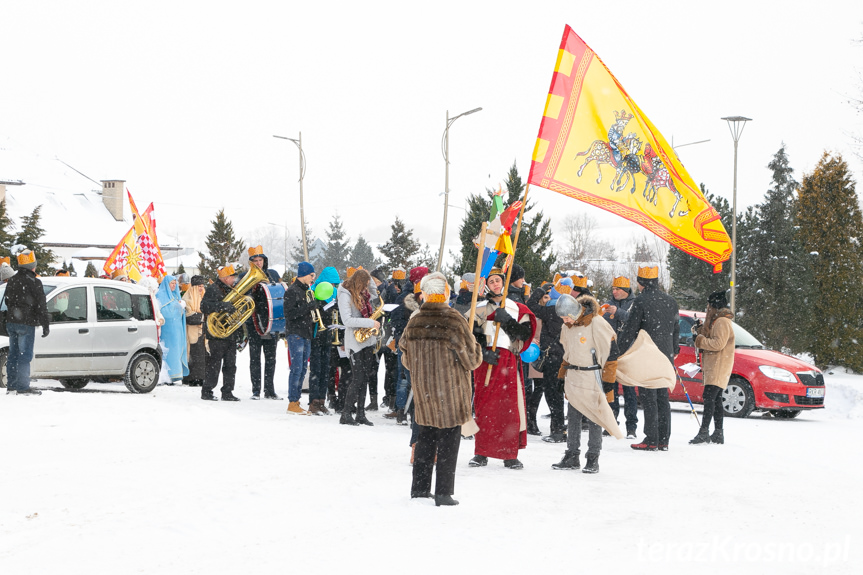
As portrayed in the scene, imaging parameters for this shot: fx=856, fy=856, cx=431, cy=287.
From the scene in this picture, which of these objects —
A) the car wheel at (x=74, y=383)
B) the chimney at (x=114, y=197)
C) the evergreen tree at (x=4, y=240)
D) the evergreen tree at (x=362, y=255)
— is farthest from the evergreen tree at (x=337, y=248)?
the car wheel at (x=74, y=383)

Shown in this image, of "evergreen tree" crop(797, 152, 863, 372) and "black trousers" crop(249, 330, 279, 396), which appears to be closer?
"black trousers" crop(249, 330, 279, 396)

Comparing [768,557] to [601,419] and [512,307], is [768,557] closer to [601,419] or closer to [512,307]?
[601,419]

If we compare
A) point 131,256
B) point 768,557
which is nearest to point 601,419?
point 768,557

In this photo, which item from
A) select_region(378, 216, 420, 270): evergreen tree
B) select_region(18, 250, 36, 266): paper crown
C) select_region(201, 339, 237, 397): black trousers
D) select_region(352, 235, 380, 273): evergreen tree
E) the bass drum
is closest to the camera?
select_region(18, 250, 36, 266): paper crown

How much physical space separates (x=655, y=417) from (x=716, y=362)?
120 centimetres

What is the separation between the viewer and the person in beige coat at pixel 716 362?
33.5 feet

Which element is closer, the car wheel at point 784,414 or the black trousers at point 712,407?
the black trousers at point 712,407

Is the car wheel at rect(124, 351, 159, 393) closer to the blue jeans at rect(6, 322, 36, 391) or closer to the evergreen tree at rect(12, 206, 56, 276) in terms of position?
the blue jeans at rect(6, 322, 36, 391)

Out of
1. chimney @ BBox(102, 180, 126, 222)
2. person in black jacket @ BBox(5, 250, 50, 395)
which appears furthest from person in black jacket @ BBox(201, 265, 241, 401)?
chimney @ BBox(102, 180, 126, 222)

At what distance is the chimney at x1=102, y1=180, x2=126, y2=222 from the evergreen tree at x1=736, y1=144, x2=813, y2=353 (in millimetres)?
56138

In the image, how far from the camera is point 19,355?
11.1 m

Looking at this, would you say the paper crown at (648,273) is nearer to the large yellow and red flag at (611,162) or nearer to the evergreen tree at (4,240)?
the large yellow and red flag at (611,162)

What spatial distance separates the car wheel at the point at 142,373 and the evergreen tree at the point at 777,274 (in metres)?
19.3

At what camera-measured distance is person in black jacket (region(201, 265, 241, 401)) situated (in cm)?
1245
